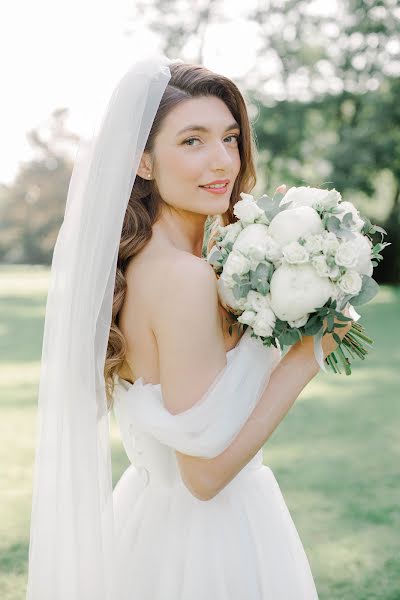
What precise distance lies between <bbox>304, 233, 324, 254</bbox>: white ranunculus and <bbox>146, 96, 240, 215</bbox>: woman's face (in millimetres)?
429

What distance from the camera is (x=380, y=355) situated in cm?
1374

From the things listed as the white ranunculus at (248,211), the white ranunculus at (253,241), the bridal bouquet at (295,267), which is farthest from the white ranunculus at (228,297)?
the white ranunculus at (248,211)

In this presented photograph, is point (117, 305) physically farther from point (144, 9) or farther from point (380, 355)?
point (144, 9)

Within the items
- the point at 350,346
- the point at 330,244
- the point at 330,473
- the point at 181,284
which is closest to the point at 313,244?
the point at 330,244

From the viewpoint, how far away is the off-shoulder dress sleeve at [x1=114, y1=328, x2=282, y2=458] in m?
2.35

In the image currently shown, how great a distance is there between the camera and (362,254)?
237 cm

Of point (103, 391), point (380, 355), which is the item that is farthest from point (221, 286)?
point (380, 355)

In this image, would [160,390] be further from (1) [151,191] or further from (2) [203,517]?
(1) [151,191]

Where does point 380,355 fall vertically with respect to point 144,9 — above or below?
below

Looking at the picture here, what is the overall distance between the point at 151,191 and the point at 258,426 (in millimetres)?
903

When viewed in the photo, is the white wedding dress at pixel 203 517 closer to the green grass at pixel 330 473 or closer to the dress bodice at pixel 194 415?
the dress bodice at pixel 194 415

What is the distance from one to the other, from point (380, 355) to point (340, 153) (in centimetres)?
1803

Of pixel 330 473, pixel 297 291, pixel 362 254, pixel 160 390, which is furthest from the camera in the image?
pixel 330 473

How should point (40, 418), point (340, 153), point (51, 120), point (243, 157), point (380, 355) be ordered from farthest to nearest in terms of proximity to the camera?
point (51, 120) → point (340, 153) → point (380, 355) → point (243, 157) → point (40, 418)
